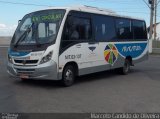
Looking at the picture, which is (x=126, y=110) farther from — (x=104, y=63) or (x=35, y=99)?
(x=104, y=63)

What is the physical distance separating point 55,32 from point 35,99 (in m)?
2.70

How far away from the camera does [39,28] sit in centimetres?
1132

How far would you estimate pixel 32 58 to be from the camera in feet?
35.4

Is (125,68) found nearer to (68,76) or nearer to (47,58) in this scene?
(68,76)

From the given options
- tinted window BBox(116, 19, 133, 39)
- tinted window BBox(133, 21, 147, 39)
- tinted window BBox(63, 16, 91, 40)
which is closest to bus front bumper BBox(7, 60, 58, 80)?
tinted window BBox(63, 16, 91, 40)

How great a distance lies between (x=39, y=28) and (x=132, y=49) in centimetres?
604

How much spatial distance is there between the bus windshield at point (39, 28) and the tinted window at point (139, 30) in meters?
6.03

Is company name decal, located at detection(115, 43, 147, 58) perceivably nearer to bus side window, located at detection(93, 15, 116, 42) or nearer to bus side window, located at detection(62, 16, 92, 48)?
bus side window, located at detection(93, 15, 116, 42)

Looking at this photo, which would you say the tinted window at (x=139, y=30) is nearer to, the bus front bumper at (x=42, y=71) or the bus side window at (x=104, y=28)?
the bus side window at (x=104, y=28)

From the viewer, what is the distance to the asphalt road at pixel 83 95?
27.0 feet

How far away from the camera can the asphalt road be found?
8.22 m

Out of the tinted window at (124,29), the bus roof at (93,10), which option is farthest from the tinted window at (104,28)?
the tinted window at (124,29)

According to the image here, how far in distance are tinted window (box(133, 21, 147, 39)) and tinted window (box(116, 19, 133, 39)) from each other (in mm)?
551

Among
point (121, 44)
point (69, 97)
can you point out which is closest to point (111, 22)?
point (121, 44)
